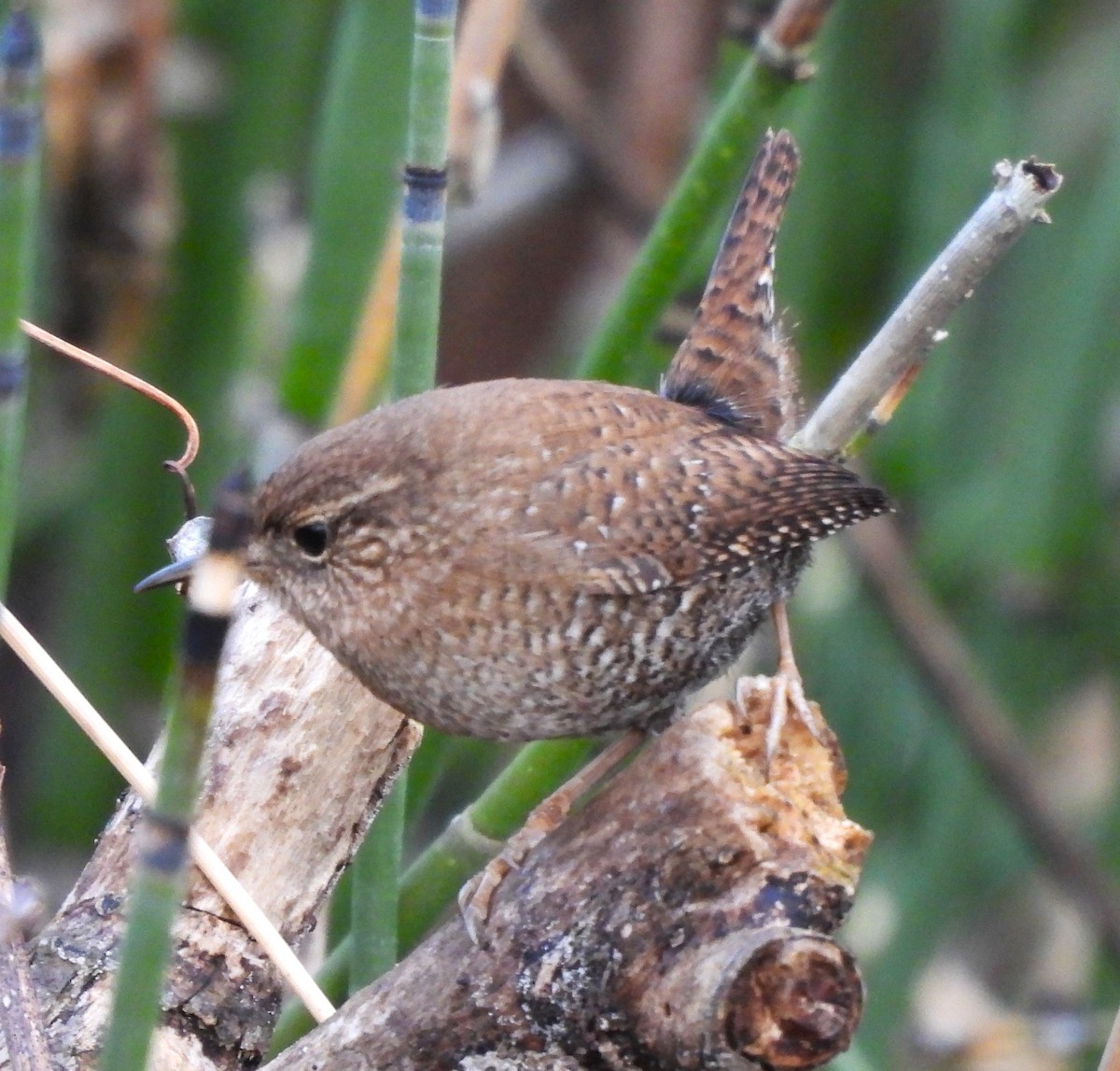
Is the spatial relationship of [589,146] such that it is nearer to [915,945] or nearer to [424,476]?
[915,945]

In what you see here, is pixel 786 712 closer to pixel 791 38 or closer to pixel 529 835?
pixel 529 835

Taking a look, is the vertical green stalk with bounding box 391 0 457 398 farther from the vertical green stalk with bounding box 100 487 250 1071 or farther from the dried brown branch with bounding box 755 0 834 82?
the vertical green stalk with bounding box 100 487 250 1071

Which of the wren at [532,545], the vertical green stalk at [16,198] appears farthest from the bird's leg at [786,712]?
the vertical green stalk at [16,198]

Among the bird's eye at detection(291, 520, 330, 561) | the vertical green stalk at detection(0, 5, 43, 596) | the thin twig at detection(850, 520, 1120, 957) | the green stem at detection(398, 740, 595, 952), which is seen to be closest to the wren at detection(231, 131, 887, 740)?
the bird's eye at detection(291, 520, 330, 561)

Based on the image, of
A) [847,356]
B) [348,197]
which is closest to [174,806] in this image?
[348,197]

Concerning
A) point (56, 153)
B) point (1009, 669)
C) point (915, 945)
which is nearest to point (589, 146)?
point (56, 153)
